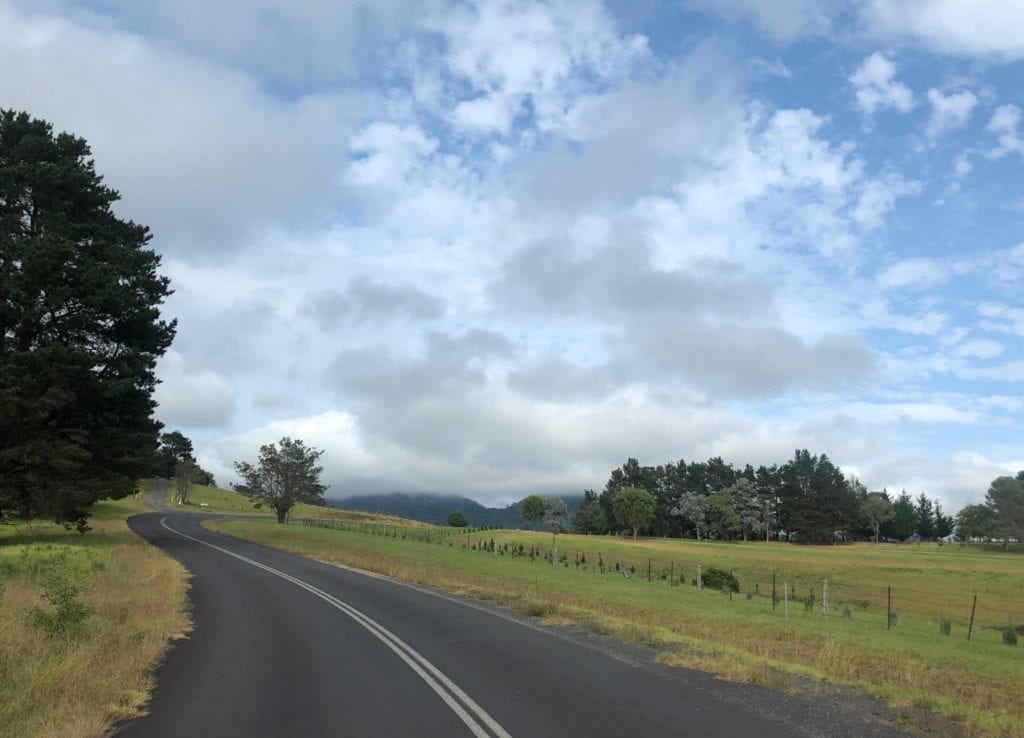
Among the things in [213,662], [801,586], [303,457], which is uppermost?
[303,457]

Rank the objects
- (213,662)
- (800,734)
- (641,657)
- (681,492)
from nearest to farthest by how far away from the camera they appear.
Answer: (800,734) → (213,662) → (641,657) → (681,492)

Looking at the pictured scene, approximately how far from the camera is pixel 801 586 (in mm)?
52188

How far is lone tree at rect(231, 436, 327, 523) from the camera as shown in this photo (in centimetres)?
7362

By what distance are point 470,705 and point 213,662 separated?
5240 mm

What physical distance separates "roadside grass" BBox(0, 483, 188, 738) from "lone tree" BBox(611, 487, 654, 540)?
392 ft

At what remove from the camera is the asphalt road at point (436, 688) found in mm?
7789

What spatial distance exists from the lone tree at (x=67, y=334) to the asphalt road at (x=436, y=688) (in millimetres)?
19293

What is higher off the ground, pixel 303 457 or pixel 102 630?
pixel 303 457

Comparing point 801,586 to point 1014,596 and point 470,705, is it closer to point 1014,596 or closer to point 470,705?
point 1014,596

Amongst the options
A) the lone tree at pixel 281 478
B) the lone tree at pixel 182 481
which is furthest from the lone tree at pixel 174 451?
the lone tree at pixel 281 478

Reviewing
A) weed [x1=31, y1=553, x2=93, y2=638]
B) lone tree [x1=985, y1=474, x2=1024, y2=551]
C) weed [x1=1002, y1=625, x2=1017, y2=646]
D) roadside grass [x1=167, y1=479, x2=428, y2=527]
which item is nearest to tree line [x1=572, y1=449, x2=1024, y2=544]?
lone tree [x1=985, y1=474, x2=1024, y2=551]

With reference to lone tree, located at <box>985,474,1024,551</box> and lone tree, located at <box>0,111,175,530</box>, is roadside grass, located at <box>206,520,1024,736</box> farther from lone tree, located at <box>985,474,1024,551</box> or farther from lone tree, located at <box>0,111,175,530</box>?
lone tree, located at <box>985,474,1024,551</box>

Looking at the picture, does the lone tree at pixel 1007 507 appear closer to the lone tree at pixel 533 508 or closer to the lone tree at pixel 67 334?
the lone tree at pixel 533 508

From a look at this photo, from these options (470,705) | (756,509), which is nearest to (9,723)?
(470,705)
